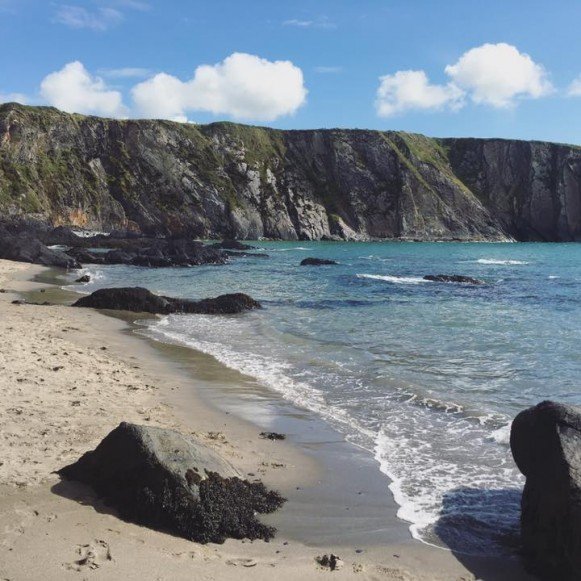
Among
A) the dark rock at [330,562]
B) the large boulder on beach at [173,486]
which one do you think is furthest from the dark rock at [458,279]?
the dark rock at [330,562]

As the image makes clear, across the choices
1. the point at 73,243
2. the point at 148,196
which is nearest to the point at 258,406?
the point at 73,243

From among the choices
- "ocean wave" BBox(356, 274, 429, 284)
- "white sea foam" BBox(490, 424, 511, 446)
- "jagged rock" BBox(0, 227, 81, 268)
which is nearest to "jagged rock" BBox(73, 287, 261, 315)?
"white sea foam" BBox(490, 424, 511, 446)

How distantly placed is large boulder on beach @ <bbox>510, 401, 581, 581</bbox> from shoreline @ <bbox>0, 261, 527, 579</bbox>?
34cm

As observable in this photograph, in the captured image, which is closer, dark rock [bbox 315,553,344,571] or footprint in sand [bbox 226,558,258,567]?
footprint in sand [bbox 226,558,258,567]

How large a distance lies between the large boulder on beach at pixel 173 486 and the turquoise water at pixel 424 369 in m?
1.91

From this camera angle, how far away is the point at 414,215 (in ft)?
410

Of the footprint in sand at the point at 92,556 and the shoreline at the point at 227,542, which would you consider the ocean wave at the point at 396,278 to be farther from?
the footprint in sand at the point at 92,556

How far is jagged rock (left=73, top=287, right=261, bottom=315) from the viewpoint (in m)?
23.4

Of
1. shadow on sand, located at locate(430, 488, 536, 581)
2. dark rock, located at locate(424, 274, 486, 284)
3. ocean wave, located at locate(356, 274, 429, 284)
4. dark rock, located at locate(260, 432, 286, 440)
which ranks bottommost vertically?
dark rock, located at locate(260, 432, 286, 440)

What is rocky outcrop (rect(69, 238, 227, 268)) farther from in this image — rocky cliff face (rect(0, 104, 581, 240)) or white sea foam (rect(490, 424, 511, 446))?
white sea foam (rect(490, 424, 511, 446))

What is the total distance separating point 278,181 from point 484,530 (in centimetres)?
12020

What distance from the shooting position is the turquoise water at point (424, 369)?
7.44m

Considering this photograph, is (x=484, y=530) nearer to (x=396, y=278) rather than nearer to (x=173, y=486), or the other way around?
(x=173, y=486)

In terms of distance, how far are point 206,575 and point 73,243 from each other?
232 feet
